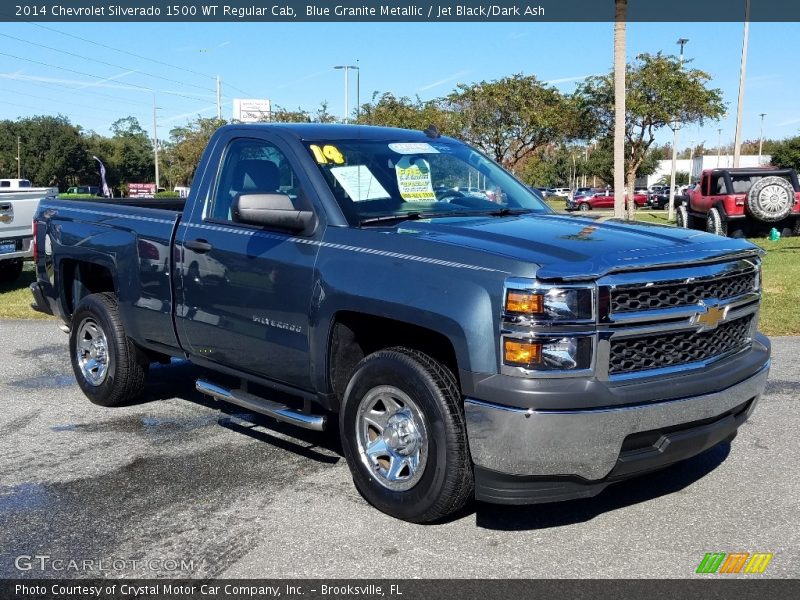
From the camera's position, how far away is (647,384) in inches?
142

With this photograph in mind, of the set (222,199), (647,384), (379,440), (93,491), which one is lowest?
(93,491)

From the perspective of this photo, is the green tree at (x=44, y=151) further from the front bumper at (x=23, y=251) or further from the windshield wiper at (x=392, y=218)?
the windshield wiper at (x=392, y=218)

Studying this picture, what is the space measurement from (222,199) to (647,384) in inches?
113

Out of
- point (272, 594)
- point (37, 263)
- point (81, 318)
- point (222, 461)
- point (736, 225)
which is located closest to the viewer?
point (272, 594)

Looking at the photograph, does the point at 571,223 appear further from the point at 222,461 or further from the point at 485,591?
the point at 222,461

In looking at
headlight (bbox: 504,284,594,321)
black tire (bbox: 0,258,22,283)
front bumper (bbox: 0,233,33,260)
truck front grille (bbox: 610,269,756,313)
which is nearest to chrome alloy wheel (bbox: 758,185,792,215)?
front bumper (bbox: 0,233,33,260)

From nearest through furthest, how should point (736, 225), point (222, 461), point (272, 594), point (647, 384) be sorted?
point (272, 594) < point (647, 384) < point (222, 461) < point (736, 225)

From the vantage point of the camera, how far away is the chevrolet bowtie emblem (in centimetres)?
379

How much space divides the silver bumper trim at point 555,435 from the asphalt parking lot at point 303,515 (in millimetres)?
445

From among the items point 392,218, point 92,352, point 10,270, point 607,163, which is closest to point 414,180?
point 392,218

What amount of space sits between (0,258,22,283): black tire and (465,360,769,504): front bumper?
37.2 feet

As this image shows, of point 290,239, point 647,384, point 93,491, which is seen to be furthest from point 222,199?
point 647,384

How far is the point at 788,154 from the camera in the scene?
70188 millimetres

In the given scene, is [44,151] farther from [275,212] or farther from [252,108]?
[275,212]
